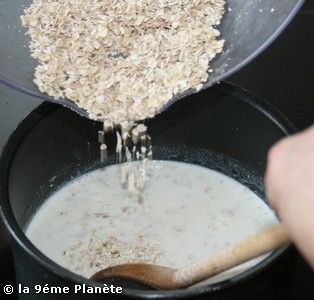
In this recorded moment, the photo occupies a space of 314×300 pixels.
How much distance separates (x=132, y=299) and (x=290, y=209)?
11.1 inches

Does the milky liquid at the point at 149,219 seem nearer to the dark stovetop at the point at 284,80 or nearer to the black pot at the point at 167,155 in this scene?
the black pot at the point at 167,155

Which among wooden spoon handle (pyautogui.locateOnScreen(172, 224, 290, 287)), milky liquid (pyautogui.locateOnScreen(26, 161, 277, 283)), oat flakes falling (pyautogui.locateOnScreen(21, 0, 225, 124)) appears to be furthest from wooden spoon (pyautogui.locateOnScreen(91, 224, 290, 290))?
oat flakes falling (pyautogui.locateOnScreen(21, 0, 225, 124))

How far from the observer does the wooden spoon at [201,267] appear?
0.74 meters

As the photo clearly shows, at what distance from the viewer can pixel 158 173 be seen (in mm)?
1291

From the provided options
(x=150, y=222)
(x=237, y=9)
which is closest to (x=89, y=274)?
(x=150, y=222)

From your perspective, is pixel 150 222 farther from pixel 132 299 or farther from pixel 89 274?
pixel 132 299

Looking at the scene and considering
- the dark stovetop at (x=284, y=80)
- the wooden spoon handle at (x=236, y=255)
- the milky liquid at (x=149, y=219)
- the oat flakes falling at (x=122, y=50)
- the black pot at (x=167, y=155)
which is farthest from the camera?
the dark stovetop at (x=284, y=80)

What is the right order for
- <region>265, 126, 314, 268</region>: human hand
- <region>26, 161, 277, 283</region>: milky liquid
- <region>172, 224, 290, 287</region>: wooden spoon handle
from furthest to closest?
<region>26, 161, 277, 283</region>: milky liquid, <region>172, 224, 290, 287</region>: wooden spoon handle, <region>265, 126, 314, 268</region>: human hand

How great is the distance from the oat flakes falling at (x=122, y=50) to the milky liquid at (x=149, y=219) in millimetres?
254

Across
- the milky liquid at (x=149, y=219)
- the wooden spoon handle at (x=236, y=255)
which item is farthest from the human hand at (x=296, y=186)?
the milky liquid at (x=149, y=219)

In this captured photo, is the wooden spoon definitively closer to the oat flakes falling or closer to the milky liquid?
the milky liquid

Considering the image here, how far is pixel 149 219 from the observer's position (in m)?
1.19

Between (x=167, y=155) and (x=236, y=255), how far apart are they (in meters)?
0.54

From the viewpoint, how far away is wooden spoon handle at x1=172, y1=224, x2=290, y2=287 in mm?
728
